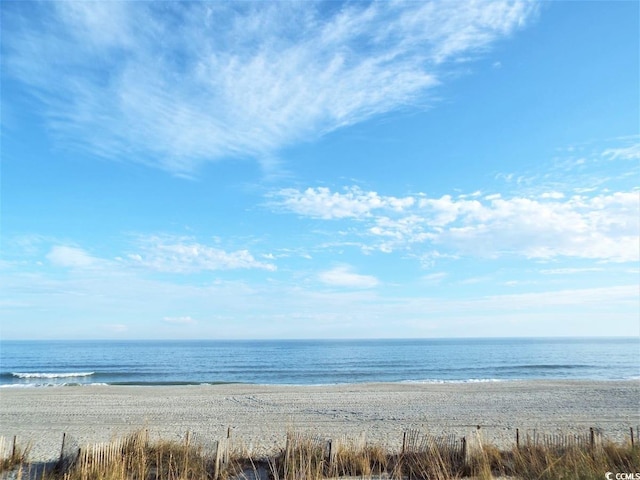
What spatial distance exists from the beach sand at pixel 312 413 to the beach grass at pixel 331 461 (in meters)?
1.77

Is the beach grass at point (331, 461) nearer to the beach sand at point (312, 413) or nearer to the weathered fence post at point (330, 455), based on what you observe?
the weathered fence post at point (330, 455)

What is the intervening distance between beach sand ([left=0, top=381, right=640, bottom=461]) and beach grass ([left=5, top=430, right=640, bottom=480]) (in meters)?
1.77

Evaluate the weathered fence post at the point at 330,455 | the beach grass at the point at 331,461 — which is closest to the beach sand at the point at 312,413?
the beach grass at the point at 331,461

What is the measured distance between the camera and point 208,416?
16891mm

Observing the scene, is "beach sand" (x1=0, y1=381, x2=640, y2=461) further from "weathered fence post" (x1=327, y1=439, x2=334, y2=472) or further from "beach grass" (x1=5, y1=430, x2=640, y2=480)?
"weathered fence post" (x1=327, y1=439, x2=334, y2=472)

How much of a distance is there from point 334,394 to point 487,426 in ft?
33.7

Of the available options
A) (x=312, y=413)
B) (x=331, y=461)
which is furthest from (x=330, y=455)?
(x=312, y=413)

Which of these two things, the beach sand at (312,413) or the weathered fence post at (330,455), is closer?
the weathered fence post at (330,455)

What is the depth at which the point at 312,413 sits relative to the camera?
17141 millimetres

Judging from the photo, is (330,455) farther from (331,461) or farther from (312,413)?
(312,413)

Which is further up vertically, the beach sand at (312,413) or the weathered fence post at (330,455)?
the weathered fence post at (330,455)

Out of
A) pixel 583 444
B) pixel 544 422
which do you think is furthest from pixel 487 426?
pixel 583 444

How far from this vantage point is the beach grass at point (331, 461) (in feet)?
21.9

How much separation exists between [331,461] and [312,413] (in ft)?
33.9
